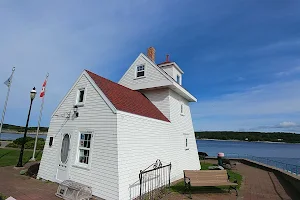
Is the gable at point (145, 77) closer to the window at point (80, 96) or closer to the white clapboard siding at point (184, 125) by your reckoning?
the white clapboard siding at point (184, 125)

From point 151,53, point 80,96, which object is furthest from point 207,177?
point 151,53

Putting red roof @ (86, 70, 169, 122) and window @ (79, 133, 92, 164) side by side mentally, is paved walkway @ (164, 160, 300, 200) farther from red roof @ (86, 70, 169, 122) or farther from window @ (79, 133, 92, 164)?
red roof @ (86, 70, 169, 122)

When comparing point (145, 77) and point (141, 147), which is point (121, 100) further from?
point (145, 77)

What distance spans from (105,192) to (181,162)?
742cm

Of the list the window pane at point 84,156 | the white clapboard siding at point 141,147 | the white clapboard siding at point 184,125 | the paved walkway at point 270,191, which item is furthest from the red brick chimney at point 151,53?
the paved walkway at point 270,191

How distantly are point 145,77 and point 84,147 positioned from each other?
739cm

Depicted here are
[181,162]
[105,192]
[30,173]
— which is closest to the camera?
[105,192]

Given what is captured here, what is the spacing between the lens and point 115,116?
27.7 ft

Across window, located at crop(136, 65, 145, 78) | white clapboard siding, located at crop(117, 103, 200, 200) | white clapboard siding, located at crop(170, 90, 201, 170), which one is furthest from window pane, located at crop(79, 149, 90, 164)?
window, located at crop(136, 65, 145, 78)

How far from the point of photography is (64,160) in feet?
32.9

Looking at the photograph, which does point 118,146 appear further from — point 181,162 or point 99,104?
point 181,162

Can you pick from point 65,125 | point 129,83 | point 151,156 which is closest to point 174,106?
A: point 129,83

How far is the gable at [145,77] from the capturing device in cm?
1377

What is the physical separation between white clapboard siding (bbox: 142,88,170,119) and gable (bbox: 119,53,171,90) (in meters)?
0.69
